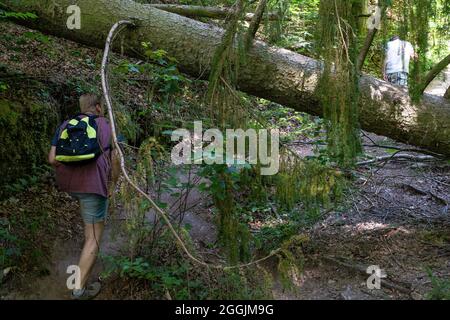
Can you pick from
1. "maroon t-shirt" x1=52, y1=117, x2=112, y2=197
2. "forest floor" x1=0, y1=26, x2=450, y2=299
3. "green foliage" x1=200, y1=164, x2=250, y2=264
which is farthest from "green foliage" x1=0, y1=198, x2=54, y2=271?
"green foliage" x1=200, y1=164, x2=250, y2=264

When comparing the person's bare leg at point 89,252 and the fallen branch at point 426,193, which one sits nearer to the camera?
the person's bare leg at point 89,252

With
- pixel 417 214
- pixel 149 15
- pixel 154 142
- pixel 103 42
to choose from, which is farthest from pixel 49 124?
pixel 417 214

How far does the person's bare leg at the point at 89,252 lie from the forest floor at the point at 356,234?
235 mm

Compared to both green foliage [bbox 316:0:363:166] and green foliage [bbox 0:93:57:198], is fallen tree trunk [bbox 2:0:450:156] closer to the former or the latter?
green foliage [bbox 316:0:363:166]

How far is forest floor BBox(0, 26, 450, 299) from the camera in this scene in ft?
14.7

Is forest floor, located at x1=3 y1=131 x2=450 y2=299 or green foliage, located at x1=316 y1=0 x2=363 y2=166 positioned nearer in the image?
green foliage, located at x1=316 y1=0 x2=363 y2=166

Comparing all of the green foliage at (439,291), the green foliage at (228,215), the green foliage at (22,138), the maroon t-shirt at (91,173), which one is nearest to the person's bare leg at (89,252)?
the maroon t-shirt at (91,173)

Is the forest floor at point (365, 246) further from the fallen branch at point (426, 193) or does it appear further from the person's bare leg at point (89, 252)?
the person's bare leg at point (89, 252)

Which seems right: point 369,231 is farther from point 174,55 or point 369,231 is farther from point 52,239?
point 52,239

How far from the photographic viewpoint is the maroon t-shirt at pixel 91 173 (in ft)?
14.4

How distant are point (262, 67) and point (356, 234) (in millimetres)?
2388

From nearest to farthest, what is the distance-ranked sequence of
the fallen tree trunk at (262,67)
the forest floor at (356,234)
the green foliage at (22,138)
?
the forest floor at (356,234) < the fallen tree trunk at (262,67) < the green foliage at (22,138)

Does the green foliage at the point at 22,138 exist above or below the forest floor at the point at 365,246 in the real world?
above

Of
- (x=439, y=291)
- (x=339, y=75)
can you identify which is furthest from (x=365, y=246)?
(x=339, y=75)
